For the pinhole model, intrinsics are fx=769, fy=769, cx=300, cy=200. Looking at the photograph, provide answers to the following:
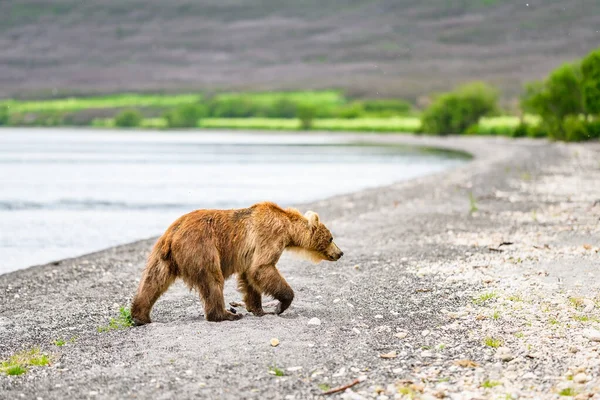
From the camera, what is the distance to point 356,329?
32.7 ft

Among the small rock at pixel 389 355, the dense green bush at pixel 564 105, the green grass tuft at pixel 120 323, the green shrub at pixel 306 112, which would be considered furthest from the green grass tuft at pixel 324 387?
the green shrub at pixel 306 112

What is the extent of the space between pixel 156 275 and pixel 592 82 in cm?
7677

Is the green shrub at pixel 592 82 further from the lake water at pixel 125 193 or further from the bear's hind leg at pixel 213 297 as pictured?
the bear's hind leg at pixel 213 297

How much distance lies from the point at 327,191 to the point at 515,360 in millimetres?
37411

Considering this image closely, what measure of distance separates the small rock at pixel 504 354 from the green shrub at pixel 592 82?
7527 cm

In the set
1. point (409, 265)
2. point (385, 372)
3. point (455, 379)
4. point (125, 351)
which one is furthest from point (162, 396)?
point (409, 265)

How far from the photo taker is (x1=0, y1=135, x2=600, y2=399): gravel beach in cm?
778

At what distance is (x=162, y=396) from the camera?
744 cm

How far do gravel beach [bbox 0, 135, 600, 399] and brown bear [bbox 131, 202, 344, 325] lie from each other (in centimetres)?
35

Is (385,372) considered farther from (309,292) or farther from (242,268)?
(309,292)

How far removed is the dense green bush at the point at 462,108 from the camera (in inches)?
5674

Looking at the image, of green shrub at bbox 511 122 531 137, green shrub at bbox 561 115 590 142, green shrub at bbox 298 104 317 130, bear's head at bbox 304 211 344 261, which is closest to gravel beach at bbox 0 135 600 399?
bear's head at bbox 304 211 344 261

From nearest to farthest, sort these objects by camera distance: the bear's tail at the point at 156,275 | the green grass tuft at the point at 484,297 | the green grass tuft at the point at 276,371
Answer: the green grass tuft at the point at 276,371
the bear's tail at the point at 156,275
the green grass tuft at the point at 484,297

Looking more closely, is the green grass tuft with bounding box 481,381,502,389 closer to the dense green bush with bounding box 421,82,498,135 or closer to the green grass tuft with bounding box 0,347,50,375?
the green grass tuft with bounding box 0,347,50,375
